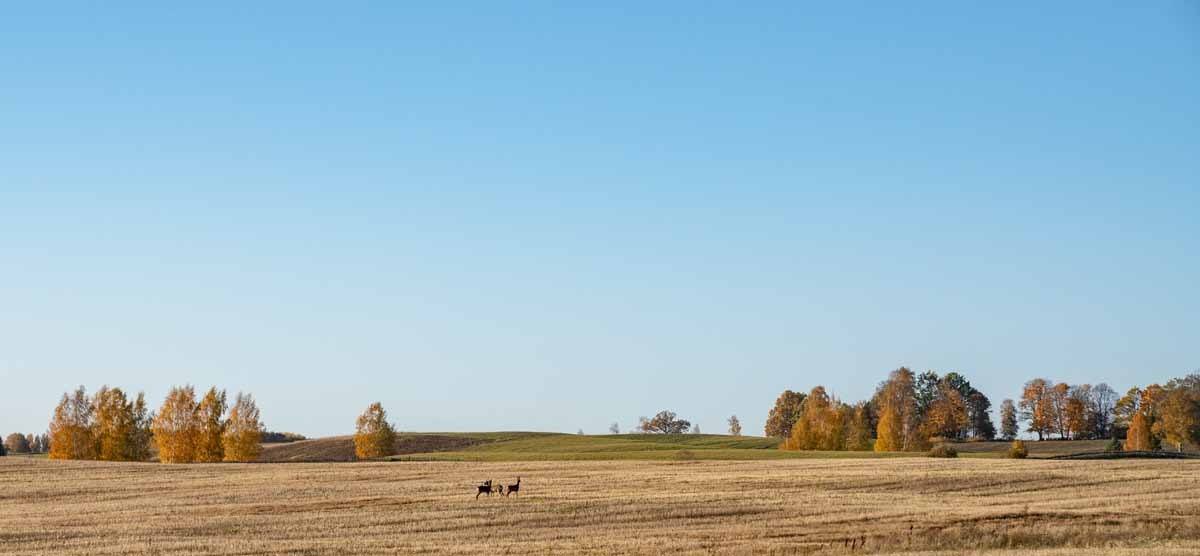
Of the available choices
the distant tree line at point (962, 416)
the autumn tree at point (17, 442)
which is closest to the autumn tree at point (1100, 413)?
the distant tree line at point (962, 416)

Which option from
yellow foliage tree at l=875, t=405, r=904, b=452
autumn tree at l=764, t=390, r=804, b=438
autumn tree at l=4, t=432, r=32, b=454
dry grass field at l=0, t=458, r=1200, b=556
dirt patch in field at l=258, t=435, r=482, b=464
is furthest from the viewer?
autumn tree at l=4, t=432, r=32, b=454

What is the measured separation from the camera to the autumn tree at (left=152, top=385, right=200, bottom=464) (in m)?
108

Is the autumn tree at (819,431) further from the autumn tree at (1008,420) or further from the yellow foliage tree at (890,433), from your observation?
the autumn tree at (1008,420)

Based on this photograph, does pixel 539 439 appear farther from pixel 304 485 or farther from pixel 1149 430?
pixel 304 485

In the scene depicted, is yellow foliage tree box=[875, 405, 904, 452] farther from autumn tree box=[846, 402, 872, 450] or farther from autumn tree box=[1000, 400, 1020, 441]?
autumn tree box=[1000, 400, 1020, 441]

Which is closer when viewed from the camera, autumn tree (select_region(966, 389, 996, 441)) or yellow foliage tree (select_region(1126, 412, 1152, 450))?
yellow foliage tree (select_region(1126, 412, 1152, 450))

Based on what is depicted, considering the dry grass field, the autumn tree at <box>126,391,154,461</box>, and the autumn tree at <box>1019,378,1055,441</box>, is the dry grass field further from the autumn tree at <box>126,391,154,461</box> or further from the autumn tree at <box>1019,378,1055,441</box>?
the autumn tree at <box>1019,378,1055,441</box>

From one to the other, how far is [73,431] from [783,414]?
9376cm

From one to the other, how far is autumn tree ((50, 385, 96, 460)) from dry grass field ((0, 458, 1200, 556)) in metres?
43.3

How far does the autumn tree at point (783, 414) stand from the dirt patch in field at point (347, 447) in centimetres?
4252

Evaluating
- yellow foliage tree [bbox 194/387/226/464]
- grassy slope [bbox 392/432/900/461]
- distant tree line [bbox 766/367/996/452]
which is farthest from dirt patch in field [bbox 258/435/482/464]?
distant tree line [bbox 766/367/996/452]

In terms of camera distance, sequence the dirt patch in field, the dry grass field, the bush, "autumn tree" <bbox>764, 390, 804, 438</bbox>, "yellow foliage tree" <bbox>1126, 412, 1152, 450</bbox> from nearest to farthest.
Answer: the dry grass field < the bush < "yellow foliage tree" <bbox>1126, 412, 1152, 450</bbox> < the dirt patch in field < "autumn tree" <bbox>764, 390, 804, 438</bbox>

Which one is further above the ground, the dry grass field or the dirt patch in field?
the dirt patch in field

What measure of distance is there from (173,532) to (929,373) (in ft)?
472
